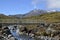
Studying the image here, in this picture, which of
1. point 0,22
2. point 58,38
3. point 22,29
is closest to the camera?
point 0,22

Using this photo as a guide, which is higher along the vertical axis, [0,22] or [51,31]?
[0,22]

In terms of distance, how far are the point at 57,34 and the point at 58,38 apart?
7.56 meters

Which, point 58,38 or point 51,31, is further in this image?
point 51,31

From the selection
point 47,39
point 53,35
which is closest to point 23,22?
point 47,39

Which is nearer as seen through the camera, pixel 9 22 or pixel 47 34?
pixel 9 22

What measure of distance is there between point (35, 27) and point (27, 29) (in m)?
6.81

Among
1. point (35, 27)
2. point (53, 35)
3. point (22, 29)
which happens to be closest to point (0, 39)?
point (53, 35)

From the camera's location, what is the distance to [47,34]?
7312cm

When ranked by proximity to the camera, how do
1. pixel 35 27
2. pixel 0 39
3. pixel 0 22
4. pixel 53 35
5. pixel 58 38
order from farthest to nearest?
pixel 35 27 → pixel 53 35 → pixel 58 38 → pixel 0 39 → pixel 0 22

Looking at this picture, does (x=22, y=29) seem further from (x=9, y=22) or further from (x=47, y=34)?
(x=9, y=22)

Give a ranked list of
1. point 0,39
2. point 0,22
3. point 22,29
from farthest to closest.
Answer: point 22,29 < point 0,39 < point 0,22

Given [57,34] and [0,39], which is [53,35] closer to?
[57,34]

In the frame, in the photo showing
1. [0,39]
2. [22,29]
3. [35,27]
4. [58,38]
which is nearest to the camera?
[0,39]

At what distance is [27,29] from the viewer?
89.6 m
